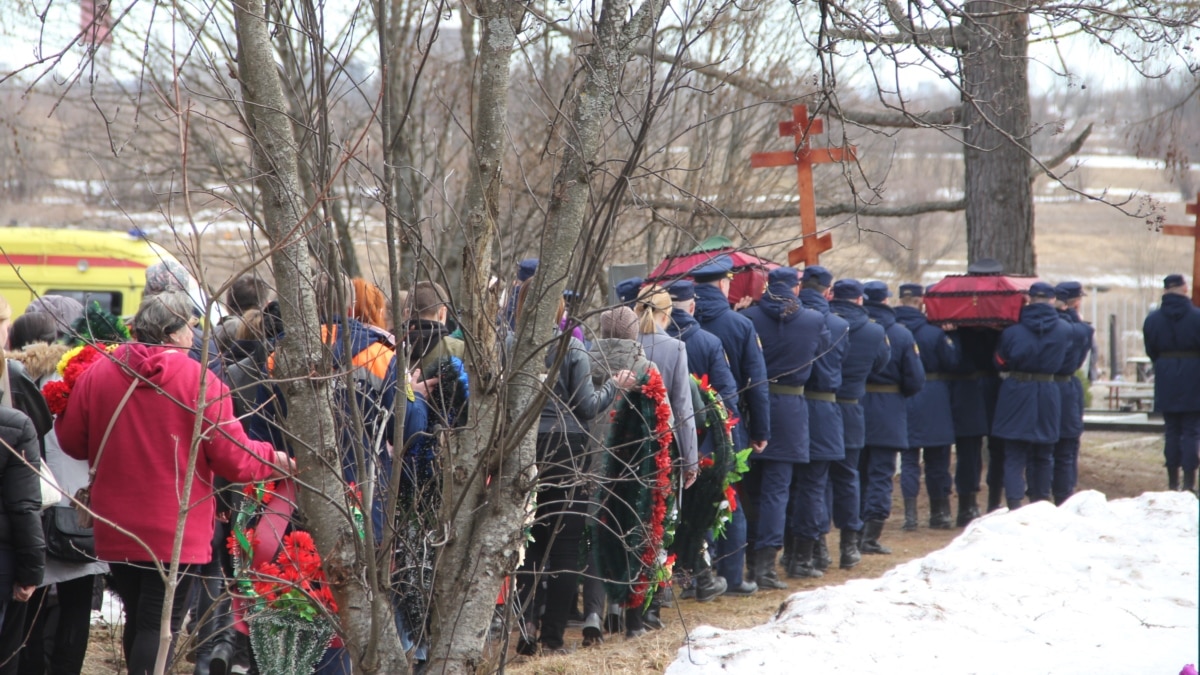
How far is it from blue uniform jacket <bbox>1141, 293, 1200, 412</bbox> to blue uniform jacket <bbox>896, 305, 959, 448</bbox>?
228 centimetres

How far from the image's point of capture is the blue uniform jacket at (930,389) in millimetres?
9938

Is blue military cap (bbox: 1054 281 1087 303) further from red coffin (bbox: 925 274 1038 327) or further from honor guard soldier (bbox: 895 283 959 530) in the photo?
honor guard soldier (bbox: 895 283 959 530)

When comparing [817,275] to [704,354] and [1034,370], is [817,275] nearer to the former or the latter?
[704,354]

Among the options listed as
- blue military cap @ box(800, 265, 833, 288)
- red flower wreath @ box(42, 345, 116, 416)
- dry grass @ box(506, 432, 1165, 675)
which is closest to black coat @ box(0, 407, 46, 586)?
red flower wreath @ box(42, 345, 116, 416)

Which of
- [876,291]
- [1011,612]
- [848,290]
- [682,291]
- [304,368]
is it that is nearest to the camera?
[304,368]

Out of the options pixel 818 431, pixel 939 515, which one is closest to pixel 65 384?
pixel 818 431

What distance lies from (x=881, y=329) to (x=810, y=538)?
1.66 m

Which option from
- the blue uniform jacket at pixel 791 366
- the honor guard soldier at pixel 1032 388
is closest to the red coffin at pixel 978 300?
the honor guard soldier at pixel 1032 388

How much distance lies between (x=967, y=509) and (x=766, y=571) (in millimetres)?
3555

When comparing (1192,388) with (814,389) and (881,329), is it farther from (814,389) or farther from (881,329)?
(814,389)

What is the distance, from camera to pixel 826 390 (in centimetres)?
812

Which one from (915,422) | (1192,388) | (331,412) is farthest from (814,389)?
(331,412)

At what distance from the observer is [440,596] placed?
11.0 ft

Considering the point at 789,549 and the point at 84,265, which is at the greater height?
the point at 84,265
